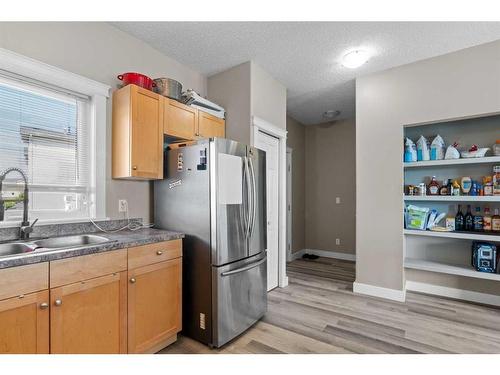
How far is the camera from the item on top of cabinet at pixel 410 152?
3010 mm

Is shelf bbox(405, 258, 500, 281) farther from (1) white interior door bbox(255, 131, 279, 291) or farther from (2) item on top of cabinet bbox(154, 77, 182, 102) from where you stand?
(2) item on top of cabinet bbox(154, 77, 182, 102)

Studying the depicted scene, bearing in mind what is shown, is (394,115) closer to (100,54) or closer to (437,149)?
(437,149)

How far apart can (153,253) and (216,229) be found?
1.59ft

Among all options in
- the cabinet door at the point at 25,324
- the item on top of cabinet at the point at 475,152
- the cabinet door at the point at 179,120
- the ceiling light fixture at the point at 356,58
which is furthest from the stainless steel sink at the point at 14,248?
the item on top of cabinet at the point at 475,152

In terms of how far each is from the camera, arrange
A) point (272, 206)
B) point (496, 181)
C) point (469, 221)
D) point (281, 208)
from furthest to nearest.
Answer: point (281, 208)
point (272, 206)
point (469, 221)
point (496, 181)

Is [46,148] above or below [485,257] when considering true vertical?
above

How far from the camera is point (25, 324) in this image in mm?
1263

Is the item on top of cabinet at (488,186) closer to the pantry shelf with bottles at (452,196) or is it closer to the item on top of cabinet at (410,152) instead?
the pantry shelf with bottles at (452,196)

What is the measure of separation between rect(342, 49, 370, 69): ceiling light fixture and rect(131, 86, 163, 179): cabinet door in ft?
6.63

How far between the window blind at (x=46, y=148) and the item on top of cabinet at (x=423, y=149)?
3.47m

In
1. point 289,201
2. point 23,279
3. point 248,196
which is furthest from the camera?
point 289,201

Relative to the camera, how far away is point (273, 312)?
2.64 m

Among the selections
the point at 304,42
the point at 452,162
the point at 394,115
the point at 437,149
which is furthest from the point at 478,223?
the point at 304,42
